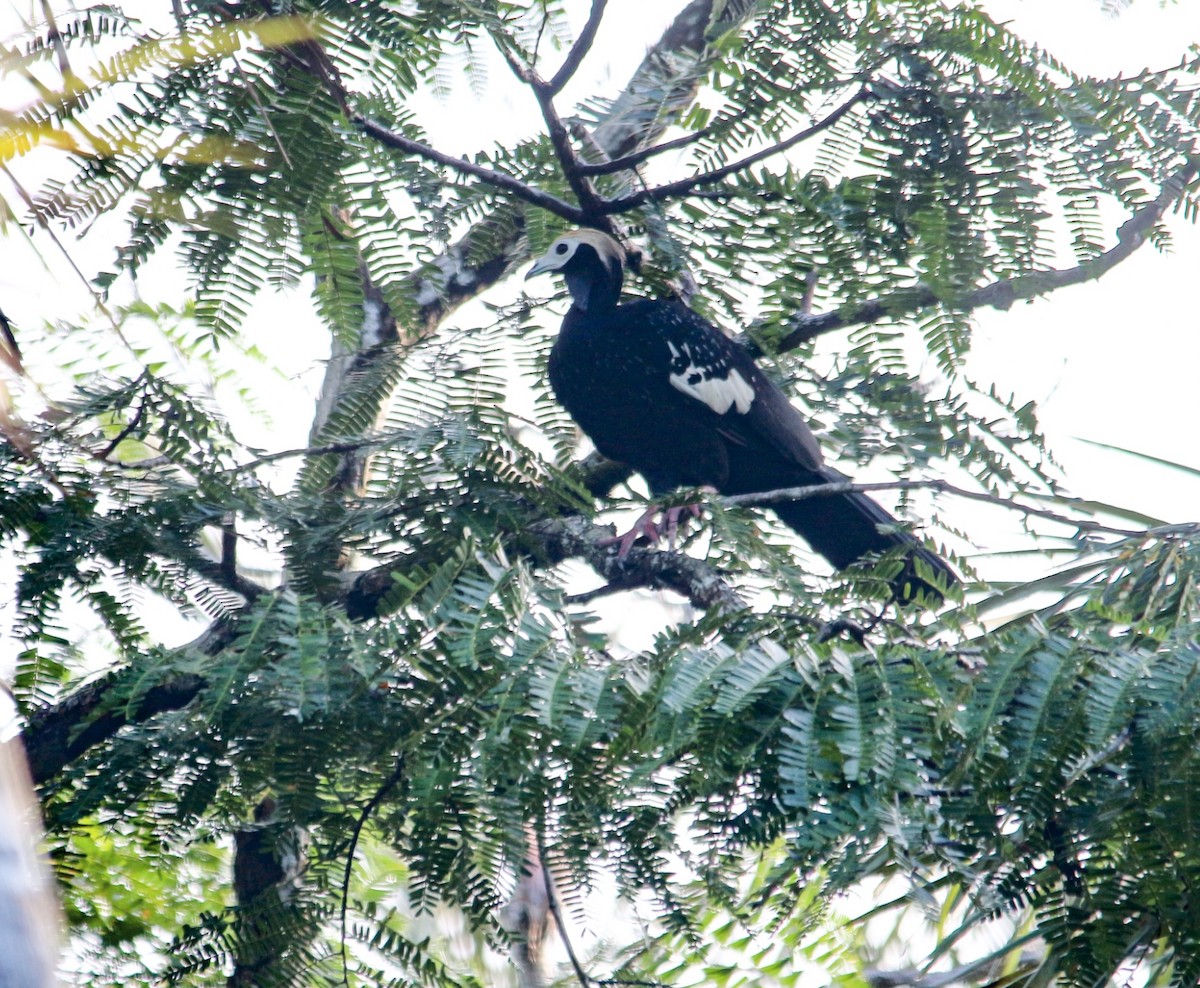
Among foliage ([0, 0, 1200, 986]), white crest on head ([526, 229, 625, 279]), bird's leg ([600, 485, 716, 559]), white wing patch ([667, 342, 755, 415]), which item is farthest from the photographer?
white wing patch ([667, 342, 755, 415])

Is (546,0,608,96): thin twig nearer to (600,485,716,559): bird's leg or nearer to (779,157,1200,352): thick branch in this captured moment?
(779,157,1200,352): thick branch

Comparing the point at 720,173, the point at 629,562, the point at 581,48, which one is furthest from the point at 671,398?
the point at 581,48

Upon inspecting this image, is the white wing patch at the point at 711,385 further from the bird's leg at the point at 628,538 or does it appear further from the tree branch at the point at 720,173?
the tree branch at the point at 720,173

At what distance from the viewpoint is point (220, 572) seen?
3092 millimetres

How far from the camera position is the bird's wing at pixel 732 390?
164 inches

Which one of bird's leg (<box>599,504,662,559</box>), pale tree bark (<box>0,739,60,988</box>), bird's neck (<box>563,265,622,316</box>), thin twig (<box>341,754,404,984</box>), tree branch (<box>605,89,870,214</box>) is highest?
bird's neck (<box>563,265,622,316</box>)

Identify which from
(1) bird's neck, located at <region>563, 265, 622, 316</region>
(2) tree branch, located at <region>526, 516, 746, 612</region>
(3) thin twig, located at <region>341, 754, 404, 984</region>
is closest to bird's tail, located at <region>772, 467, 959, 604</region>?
(2) tree branch, located at <region>526, 516, 746, 612</region>

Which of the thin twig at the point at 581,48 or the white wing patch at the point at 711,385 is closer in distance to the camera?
the thin twig at the point at 581,48

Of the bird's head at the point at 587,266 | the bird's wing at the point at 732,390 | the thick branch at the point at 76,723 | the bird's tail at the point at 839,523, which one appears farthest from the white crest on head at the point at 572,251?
the thick branch at the point at 76,723

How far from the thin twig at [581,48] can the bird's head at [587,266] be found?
1.33m

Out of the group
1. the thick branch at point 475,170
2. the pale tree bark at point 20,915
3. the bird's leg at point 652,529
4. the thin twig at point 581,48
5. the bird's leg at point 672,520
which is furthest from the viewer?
the bird's leg at point 672,520

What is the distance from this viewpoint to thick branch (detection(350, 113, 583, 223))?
257cm

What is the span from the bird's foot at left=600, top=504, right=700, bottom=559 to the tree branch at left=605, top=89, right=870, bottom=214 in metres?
0.83

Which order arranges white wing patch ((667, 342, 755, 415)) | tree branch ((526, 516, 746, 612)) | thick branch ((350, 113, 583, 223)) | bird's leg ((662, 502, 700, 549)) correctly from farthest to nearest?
1. white wing patch ((667, 342, 755, 415))
2. bird's leg ((662, 502, 700, 549))
3. tree branch ((526, 516, 746, 612))
4. thick branch ((350, 113, 583, 223))
